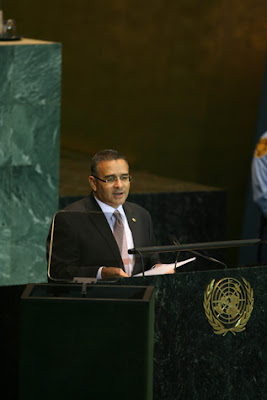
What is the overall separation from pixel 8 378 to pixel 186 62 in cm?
518

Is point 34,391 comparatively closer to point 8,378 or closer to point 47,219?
point 8,378

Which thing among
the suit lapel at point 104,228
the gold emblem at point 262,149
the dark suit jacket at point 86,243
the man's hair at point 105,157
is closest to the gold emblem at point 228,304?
the dark suit jacket at point 86,243

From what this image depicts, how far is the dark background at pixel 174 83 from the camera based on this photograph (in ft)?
27.3

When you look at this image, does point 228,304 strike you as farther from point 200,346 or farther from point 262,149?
point 262,149

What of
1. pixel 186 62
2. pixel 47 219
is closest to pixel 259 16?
pixel 186 62

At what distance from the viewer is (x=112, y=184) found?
3.95 metres

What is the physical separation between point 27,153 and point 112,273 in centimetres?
288

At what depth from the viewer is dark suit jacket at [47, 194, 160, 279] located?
3.68m

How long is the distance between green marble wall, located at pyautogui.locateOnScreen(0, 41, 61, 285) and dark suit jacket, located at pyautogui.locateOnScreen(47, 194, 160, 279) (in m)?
2.45

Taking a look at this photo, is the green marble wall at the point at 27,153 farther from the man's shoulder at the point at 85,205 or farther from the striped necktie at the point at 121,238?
the striped necktie at the point at 121,238

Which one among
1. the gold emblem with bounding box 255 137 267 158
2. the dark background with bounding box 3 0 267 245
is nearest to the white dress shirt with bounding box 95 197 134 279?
the gold emblem with bounding box 255 137 267 158

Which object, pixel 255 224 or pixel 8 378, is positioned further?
pixel 255 224

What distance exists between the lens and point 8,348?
384cm

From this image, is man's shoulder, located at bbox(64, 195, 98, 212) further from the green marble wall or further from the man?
the green marble wall
